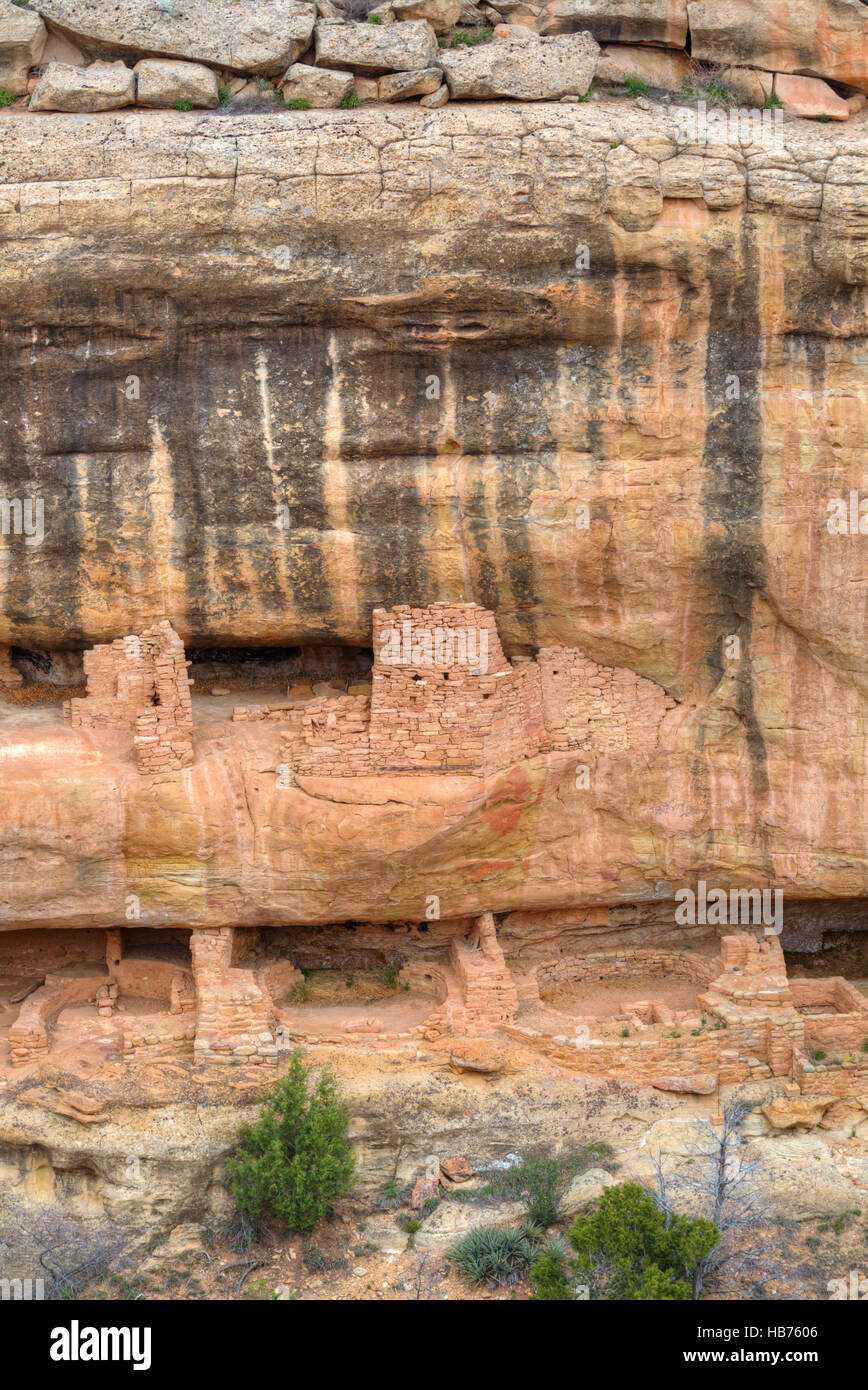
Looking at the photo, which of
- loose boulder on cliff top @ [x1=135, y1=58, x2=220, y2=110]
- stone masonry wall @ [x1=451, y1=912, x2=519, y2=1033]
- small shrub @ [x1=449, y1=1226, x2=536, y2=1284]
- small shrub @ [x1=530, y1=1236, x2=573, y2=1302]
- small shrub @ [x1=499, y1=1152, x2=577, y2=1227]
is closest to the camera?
small shrub @ [x1=530, y1=1236, x2=573, y2=1302]

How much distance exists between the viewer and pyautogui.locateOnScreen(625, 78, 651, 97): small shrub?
13.8 metres

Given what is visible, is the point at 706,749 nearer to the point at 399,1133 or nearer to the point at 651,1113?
the point at 651,1113

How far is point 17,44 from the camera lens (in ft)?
44.1

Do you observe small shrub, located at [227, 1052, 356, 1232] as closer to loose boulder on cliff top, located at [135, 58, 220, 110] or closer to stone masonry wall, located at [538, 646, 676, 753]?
stone masonry wall, located at [538, 646, 676, 753]

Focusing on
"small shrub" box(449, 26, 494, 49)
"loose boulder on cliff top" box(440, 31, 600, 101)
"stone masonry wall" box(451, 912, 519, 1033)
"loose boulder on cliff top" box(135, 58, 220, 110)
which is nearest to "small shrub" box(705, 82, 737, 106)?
"loose boulder on cliff top" box(440, 31, 600, 101)

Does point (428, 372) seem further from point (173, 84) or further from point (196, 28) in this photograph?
point (196, 28)

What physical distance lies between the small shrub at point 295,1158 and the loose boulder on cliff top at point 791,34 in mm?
11055

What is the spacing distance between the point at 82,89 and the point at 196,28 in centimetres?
133

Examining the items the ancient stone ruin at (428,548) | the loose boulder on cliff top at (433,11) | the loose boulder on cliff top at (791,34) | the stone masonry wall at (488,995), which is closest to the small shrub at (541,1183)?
the ancient stone ruin at (428,548)

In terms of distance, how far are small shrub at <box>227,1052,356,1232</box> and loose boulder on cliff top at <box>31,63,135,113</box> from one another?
9.49 m

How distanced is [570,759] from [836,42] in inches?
301

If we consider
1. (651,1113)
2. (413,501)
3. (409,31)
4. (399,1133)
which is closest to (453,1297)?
(399,1133)

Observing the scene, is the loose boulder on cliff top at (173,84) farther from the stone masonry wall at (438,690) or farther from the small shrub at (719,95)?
the stone masonry wall at (438,690)

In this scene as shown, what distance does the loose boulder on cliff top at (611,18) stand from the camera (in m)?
13.9
